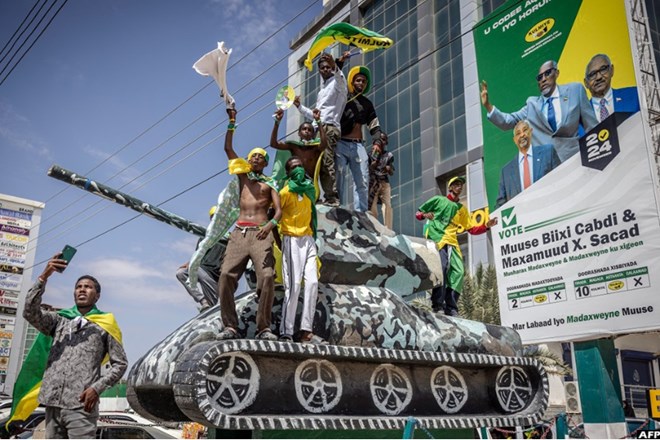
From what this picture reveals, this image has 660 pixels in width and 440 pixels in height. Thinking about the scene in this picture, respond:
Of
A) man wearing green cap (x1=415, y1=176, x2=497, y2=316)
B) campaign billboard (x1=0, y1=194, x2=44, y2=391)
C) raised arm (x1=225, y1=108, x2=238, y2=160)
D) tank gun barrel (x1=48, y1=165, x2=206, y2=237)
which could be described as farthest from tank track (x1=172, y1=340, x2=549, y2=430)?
campaign billboard (x1=0, y1=194, x2=44, y2=391)

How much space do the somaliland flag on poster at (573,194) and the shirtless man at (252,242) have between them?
460 inches

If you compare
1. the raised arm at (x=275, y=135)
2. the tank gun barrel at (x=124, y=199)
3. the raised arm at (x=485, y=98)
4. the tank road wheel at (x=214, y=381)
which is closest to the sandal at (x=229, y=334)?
the tank road wheel at (x=214, y=381)

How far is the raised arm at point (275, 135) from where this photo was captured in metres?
6.63

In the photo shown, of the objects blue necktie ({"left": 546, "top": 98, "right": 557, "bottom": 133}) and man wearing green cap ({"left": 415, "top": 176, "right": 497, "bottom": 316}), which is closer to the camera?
man wearing green cap ({"left": 415, "top": 176, "right": 497, "bottom": 316})

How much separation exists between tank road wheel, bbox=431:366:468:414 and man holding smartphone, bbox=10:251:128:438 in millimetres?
3073

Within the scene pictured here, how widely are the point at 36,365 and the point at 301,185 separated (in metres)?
2.88

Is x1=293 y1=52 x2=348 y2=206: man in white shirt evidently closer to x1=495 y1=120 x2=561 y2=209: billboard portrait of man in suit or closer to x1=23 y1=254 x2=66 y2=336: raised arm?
x1=23 y1=254 x2=66 y2=336: raised arm

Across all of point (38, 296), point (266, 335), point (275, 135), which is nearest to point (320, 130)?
point (275, 135)

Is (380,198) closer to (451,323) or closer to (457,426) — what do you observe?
(451,323)

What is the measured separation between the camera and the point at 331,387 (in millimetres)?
5578

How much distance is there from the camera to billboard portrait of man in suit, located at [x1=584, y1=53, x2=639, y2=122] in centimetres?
1590

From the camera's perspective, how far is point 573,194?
54.4ft

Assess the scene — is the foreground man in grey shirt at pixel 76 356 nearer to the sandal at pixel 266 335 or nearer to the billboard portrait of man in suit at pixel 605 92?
the sandal at pixel 266 335

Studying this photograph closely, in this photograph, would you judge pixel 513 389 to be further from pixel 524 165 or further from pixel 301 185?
pixel 524 165
